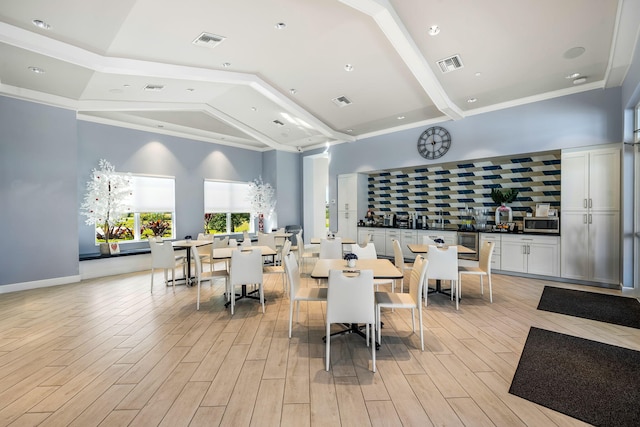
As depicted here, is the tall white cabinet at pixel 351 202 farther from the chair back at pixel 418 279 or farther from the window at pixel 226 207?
the chair back at pixel 418 279

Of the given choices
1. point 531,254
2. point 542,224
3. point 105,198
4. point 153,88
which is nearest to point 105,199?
point 105,198

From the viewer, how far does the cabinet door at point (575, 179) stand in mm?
5195

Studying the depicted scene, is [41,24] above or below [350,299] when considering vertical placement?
above

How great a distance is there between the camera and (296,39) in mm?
4098

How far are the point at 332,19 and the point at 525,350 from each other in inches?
164

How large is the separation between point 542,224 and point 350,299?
16.1 ft

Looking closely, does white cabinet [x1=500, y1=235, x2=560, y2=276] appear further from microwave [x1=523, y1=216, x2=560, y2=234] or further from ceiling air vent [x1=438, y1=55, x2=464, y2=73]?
ceiling air vent [x1=438, y1=55, x2=464, y2=73]

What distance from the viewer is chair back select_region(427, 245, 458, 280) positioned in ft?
13.7

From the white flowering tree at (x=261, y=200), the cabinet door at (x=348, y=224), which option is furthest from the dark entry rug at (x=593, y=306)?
the white flowering tree at (x=261, y=200)

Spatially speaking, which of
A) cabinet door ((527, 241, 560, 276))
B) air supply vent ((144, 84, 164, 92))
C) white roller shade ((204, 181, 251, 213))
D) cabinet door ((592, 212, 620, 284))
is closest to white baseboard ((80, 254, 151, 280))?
white roller shade ((204, 181, 251, 213))

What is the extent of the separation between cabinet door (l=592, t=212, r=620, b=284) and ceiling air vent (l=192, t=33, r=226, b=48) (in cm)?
641

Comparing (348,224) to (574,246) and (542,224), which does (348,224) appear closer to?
(542,224)

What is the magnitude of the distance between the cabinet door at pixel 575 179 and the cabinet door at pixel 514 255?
37.7 inches

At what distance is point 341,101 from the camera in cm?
614
